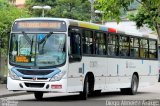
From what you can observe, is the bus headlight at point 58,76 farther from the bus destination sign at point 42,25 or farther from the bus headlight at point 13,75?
the bus destination sign at point 42,25

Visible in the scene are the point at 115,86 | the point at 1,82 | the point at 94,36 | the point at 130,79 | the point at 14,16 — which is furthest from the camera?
the point at 14,16

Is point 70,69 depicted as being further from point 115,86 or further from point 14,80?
point 115,86

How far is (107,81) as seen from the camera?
24.8 metres

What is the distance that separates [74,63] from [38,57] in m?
1.47

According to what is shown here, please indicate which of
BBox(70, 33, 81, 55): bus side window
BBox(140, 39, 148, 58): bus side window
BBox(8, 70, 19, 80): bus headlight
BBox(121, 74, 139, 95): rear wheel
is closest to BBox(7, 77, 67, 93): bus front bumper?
BBox(8, 70, 19, 80): bus headlight

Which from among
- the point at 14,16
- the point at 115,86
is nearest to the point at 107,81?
the point at 115,86

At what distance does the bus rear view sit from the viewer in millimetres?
20641

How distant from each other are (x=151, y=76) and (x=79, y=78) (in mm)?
9283

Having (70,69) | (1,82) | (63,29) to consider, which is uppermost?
(63,29)

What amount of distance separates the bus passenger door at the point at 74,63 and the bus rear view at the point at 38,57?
1.31 ft

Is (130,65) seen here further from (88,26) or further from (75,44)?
(75,44)

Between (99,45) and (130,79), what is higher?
(99,45)

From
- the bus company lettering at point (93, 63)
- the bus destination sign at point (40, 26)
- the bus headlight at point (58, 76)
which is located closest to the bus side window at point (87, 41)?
the bus company lettering at point (93, 63)

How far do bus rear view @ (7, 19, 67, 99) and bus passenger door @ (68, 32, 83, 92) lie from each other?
398 millimetres
